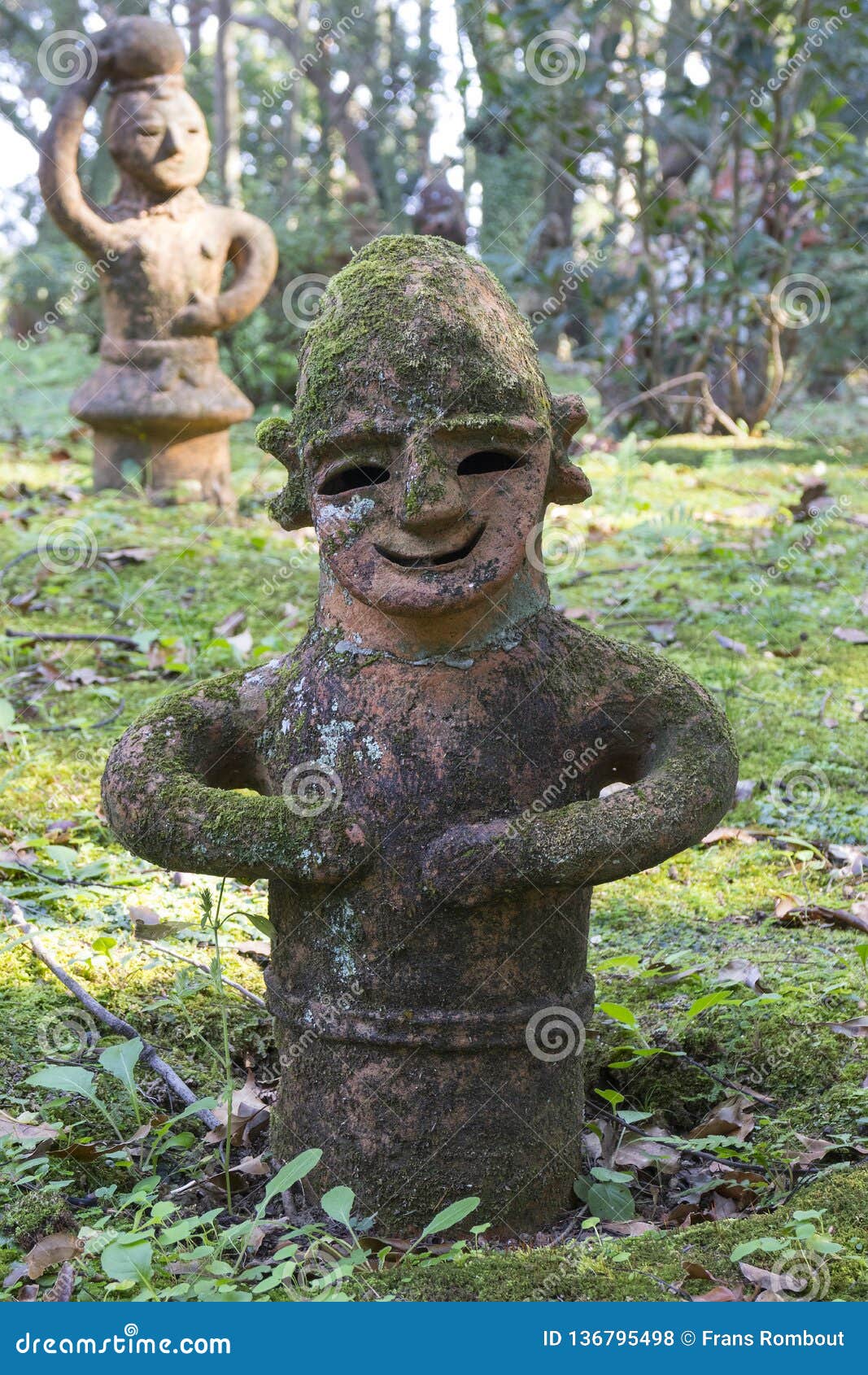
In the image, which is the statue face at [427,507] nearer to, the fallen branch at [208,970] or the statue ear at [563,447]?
the statue ear at [563,447]

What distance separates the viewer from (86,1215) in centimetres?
261

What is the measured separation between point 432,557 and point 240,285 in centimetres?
674

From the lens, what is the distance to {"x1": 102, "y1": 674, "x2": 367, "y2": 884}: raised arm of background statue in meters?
2.58

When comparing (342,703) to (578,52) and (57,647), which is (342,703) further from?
(578,52)

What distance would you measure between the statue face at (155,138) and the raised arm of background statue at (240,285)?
0.47 m

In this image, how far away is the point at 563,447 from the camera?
2.97m

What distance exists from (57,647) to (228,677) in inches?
126

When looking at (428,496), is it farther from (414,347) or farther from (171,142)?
(171,142)

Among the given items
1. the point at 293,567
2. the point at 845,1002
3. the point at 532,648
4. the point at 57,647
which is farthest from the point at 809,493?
the point at 532,648

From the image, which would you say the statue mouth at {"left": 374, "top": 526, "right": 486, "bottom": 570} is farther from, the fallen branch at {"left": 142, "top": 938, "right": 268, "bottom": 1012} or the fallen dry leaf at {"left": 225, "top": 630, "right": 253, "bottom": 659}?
the fallen dry leaf at {"left": 225, "top": 630, "right": 253, "bottom": 659}
